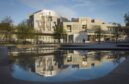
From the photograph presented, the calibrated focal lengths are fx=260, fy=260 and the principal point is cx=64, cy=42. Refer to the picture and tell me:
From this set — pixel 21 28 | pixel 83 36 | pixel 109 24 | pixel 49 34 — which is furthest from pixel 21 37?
pixel 109 24

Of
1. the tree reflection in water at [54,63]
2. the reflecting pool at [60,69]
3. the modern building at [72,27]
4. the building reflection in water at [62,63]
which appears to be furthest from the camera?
the modern building at [72,27]

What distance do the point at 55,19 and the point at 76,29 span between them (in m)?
11.6

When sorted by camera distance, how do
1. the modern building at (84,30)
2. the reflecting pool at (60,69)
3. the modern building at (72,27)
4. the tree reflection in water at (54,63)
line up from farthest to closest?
the modern building at (84,30)
the modern building at (72,27)
the tree reflection in water at (54,63)
the reflecting pool at (60,69)

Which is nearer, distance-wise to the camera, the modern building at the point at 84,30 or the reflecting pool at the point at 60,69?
the reflecting pool at the point at 60,69

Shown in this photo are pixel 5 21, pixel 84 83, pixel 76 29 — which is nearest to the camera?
pixel 84 83

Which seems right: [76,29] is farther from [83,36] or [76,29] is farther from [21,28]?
[21,28]

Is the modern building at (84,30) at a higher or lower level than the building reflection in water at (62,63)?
higher

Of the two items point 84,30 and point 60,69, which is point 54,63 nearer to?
point 60,69

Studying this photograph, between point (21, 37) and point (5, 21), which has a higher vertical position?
point (5, 21)

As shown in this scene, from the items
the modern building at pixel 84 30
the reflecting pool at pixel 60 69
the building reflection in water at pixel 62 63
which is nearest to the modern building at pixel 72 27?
the modern building at pixel 84 30

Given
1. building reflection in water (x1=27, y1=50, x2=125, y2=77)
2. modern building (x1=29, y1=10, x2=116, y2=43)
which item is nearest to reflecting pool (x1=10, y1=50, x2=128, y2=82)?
building reflection in water (x1=27, y1=50, x2=125, y2=77)

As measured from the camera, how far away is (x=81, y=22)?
342ft

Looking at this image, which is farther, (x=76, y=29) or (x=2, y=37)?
(x=76, y=29)

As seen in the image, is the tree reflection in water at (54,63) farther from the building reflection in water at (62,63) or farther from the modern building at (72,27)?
the modern building at (72,27)
